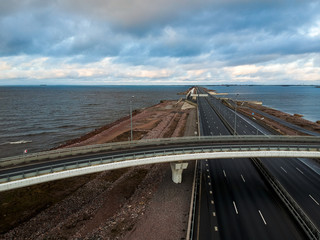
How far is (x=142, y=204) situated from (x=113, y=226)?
5.29 metres

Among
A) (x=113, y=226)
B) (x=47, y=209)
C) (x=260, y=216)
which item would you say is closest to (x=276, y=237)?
(x=260, y=216)

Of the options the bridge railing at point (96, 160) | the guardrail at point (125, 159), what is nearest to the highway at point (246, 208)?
the guardrail at point (125, 159)

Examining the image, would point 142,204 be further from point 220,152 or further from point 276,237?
point 276,237

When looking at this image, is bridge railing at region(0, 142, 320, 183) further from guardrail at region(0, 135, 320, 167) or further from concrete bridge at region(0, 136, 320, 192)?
guardrail at region(0, 135, 320, 167)

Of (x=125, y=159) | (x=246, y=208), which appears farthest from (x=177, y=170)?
(x=246, y=208)

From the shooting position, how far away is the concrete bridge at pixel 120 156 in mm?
22562

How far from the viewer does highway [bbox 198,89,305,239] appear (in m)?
21.3

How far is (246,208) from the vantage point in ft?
83.7

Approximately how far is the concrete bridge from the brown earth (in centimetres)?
503

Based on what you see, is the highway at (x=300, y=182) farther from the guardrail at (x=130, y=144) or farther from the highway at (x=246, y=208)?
the guardrail at (x=130, y=144)

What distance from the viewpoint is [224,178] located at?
33188 millimetres

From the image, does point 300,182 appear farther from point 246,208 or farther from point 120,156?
point 120,156

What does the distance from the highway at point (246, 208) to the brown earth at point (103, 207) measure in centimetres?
452

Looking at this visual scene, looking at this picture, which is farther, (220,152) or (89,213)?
(220,152)
